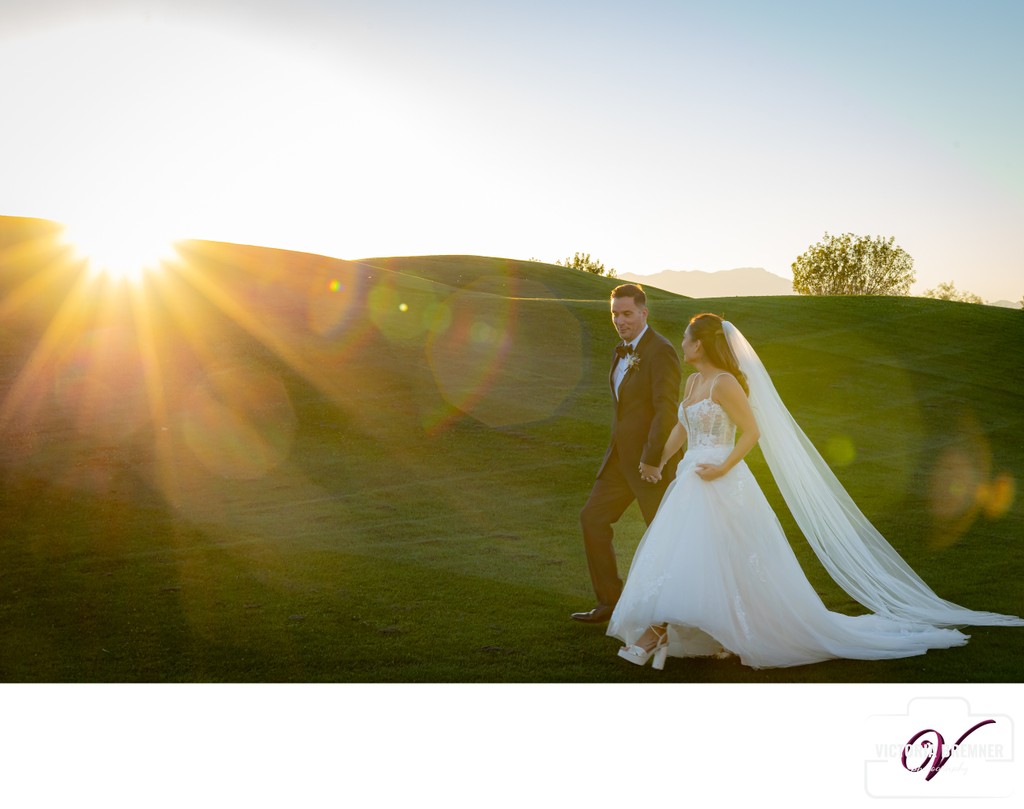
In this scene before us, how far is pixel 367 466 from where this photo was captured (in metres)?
17.8

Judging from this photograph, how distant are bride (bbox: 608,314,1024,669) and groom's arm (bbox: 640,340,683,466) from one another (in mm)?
100

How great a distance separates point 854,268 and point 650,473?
3904 inches

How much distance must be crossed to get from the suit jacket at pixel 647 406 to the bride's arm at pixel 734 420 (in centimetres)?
67

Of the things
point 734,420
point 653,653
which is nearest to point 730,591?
point 653,653

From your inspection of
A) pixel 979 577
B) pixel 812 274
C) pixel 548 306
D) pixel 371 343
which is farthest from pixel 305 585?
pixel 812 274

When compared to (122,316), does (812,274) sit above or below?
above

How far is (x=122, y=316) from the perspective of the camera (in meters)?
26.3

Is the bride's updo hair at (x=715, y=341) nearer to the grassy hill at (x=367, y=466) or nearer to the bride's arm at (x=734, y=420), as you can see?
the bride's arm at (x=734, y=420)

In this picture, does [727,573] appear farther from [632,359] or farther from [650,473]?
[632,359]

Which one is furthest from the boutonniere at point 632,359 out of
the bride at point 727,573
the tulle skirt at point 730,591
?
the tulle skirt at point 730,591

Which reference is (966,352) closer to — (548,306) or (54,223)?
(548,306)

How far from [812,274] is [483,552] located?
96.7 meters

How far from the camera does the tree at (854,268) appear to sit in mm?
97438

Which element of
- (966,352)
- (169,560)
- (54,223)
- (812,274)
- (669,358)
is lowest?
(169,560)
